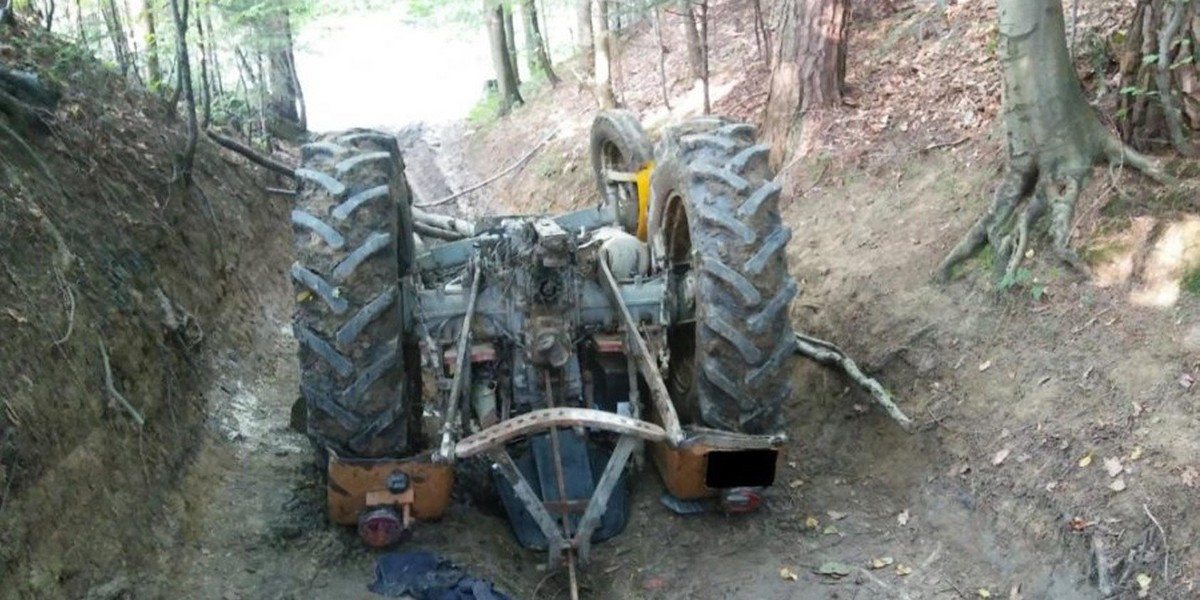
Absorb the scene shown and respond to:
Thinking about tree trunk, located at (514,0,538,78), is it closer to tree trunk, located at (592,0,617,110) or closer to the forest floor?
tree trunk, located at (592,0,617,110)

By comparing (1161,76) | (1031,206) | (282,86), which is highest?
(282,86)

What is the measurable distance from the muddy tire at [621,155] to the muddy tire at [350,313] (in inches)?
103

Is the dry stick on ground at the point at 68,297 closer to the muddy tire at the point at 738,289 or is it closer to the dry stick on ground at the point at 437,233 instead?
the muddy tire at the point at 738,289

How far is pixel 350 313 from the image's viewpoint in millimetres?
4395

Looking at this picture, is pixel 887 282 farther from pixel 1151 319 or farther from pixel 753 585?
pixel 753 585

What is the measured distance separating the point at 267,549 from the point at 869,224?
472cm

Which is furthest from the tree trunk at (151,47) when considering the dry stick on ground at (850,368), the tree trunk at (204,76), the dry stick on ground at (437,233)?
the dry stick on ground at (850,368)

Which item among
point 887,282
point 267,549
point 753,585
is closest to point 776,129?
point 887,282

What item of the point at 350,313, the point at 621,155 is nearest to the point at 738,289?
the point at 350,313

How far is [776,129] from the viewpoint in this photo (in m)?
8.92

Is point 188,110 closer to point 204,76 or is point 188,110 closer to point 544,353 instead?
point 204,76

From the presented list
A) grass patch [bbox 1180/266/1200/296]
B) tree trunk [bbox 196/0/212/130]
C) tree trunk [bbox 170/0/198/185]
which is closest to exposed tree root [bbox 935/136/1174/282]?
grass patch [bbox 1180/266/1200/296]

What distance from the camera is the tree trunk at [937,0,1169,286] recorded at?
18.8 feet

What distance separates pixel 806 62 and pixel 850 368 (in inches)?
153
